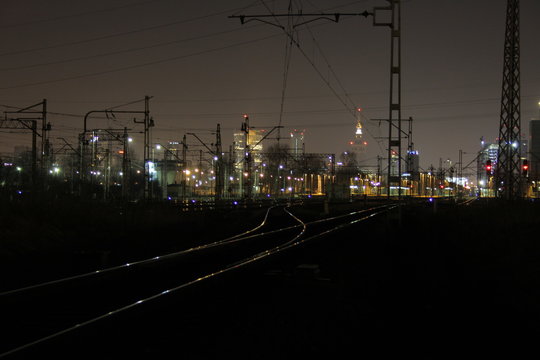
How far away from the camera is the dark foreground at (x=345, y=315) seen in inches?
301

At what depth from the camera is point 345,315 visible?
400 inches

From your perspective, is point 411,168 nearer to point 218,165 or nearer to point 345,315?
point 218,165

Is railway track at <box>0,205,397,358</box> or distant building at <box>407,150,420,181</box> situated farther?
distant building at <box>407,150,420,181</box>

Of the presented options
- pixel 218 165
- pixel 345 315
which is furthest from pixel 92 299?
pixel 218 165

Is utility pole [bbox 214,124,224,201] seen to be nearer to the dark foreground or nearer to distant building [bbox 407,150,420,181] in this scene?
distant building [bbox 407,150,420,181]

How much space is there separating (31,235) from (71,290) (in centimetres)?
1049

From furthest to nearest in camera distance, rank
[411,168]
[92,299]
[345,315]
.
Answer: [411,168], [92,299], [345,315]

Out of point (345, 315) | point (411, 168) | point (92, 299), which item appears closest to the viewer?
point (345, 315)

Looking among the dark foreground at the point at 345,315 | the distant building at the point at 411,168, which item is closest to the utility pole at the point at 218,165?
the distant building at the point at 411,168

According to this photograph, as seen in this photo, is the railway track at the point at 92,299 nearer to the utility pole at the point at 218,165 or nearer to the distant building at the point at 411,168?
the distant building at the point at 411,168

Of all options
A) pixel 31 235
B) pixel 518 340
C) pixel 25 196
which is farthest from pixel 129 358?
pixel 25 196

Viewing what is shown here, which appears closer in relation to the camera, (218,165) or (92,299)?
(92,299)

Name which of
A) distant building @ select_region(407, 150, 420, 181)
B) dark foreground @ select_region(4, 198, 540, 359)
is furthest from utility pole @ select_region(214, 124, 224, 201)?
dark foreground @ select_region(4, 198, 540, 359)

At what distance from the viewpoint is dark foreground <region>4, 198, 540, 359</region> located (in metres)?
7.63
